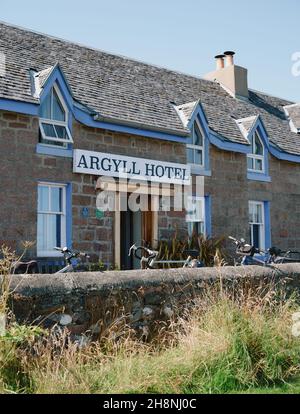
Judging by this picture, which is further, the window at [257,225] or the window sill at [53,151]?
the window at [257,225]

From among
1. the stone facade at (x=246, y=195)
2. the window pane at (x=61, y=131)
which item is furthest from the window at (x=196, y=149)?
the window pane at (x=61, y=131)

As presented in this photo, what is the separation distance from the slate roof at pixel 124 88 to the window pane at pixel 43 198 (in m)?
1.95

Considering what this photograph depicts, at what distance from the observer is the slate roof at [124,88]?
13164 millimetres

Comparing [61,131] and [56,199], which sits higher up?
[61,131]

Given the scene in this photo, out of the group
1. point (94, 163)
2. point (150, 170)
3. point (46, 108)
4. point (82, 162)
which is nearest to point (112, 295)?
point (82, 162)

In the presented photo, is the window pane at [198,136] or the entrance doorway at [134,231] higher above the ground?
the window pane at [198,136]

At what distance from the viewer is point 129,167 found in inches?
527

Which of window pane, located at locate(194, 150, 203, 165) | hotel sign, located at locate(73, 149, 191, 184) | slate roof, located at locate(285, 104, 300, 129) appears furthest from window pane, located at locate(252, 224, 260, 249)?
slate roof, located at locate(285, 104, 300, 129)

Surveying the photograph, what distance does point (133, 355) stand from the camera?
595 centimetres

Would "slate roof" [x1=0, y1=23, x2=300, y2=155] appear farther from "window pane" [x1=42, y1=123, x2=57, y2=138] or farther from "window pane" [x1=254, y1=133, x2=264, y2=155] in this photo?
"window pane" [x1=42, y1=123, x2=57, y2=138]

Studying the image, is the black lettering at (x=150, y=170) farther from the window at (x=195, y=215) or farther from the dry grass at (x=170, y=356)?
the dry grass at (x=170, y=356)

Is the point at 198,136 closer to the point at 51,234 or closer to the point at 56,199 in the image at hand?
the point at 56,199

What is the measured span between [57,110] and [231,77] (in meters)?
9.27

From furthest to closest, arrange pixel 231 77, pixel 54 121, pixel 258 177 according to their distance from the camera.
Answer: pixel 231 77 → pixel 258 177 → pixel 54 121
